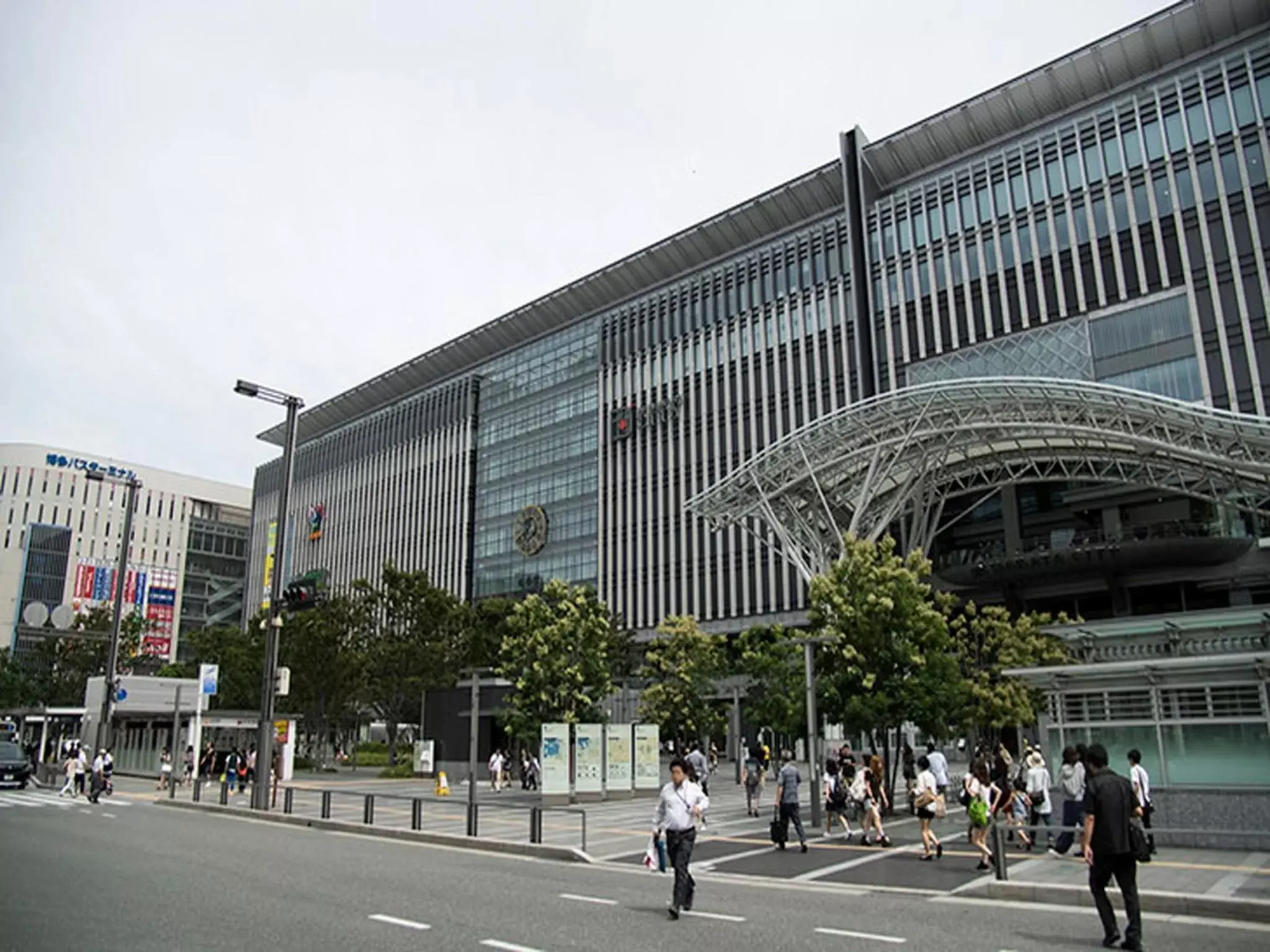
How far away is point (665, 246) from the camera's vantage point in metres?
69.6

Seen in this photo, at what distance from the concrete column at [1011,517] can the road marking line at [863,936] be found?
44.6 m

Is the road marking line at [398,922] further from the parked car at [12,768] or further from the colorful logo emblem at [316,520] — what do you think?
the colorful logo emblem at [316,520]

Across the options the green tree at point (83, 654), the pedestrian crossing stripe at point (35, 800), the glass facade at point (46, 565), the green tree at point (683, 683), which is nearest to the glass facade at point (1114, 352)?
the green tree at point (683, 683)

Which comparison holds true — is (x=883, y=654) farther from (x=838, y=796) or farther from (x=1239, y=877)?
(x=1239, y=877)

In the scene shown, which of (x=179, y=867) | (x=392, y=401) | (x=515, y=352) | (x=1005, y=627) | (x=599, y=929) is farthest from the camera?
(x=392, y=401)

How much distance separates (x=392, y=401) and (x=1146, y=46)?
7076 cm

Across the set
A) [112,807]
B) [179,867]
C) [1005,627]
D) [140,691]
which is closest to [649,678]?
[1005,627]

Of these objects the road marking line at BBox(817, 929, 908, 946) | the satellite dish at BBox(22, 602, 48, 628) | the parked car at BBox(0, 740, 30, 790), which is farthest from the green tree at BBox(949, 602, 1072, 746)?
the parked car at BBox(0, 740, 30, 790)

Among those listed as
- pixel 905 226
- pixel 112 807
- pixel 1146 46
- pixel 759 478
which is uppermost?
pixel 1146 46

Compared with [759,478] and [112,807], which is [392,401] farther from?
[112,807]

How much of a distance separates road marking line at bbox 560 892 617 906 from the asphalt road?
0.13ft

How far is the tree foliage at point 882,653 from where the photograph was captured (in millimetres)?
23719

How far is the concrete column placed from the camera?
50531 mm

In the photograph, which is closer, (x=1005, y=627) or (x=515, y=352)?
(x=1005, y=627)
